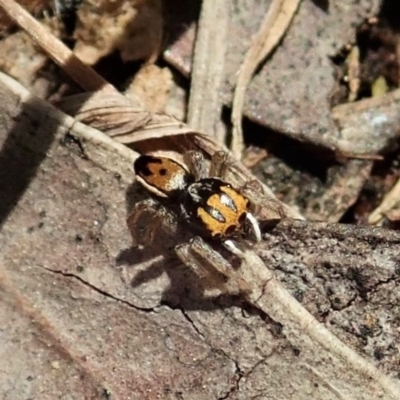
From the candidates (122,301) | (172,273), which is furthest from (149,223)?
(122,301)

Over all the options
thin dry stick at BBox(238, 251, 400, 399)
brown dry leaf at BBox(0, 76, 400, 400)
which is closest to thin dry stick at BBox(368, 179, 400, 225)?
brown dry leaf at BBox(0, 76, 400, 400)

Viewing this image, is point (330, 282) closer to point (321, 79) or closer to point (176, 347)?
point (176, 347)

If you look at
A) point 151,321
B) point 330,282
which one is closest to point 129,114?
point 151,321

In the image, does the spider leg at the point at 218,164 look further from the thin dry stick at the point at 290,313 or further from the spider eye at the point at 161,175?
the thin dry stick at the point at 290,313

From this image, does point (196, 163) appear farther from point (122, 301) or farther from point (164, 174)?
point (122, 301)

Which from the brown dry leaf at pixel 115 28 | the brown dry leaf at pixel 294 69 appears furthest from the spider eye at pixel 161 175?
the brown dry leaf at pixel 115 28

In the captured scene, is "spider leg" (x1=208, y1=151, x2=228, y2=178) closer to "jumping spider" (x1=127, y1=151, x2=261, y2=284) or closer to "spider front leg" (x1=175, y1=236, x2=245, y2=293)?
"jumping spider" (x1=127, y1=151, x2=261, y2=284)
